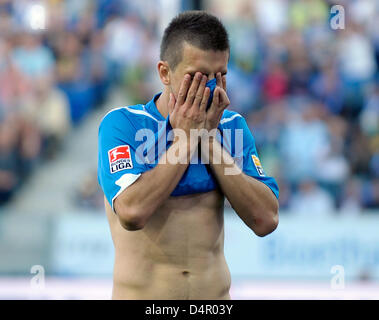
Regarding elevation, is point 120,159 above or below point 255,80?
below

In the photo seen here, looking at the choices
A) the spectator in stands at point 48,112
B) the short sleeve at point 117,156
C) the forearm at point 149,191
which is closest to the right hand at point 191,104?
the forearm at point 149,191

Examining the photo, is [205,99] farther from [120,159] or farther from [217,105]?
[120,159]

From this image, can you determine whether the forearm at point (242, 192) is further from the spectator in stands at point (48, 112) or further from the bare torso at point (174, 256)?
the spectator in stands at point (48, 112)

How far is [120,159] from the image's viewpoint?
3.28m

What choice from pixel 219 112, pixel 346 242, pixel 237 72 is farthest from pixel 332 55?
pixel 219 112

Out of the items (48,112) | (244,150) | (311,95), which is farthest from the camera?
(311,95)

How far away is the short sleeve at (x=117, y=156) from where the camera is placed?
3227 mm

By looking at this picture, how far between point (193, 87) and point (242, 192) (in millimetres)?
539

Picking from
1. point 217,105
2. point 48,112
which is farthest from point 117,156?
point 48,112

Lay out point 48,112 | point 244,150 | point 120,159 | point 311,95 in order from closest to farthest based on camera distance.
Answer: point 120,159 → point 244,150 → point 48,112 → point 311,95

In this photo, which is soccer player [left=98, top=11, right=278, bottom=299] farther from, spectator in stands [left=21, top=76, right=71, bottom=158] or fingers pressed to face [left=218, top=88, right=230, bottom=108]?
spectator in stands [left=21, top=76, right=71, bottom=158]

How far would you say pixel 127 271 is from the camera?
332 cm

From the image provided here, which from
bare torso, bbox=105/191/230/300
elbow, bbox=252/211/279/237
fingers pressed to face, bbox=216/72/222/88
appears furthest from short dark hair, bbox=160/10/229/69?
elbow, bbox=252/211/279/237
